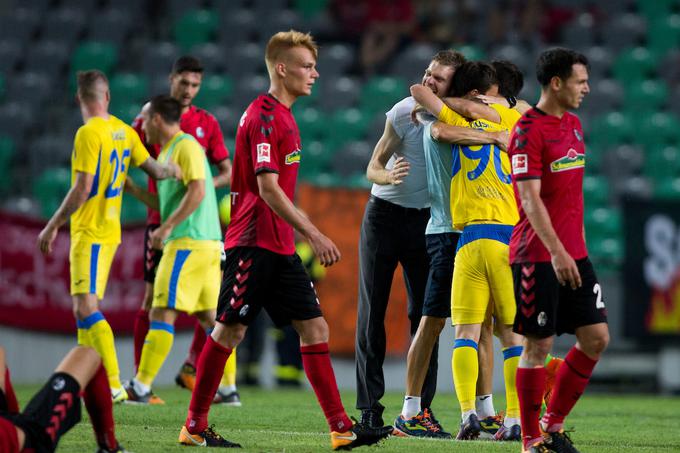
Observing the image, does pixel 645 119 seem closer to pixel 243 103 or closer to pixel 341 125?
pixel 341 125

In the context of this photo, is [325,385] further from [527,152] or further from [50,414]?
[50,414]

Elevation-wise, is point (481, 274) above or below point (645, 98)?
below

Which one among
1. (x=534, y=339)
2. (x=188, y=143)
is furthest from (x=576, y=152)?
(x=188, y=143)

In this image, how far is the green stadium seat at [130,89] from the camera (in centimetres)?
1419

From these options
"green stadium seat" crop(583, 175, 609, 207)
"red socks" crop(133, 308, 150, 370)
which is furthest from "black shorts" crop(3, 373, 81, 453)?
"green stadium seat" crop(583, 175, 609, 207)

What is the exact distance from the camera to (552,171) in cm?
477

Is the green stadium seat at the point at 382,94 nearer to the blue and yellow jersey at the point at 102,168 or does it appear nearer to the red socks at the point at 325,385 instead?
the blue and yellow jersey at the point at 102,168

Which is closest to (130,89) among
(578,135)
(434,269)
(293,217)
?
(434,269)

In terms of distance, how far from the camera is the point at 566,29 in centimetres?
1475

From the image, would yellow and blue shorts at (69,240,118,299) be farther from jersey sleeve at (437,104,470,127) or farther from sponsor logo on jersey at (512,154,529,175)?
sponsor logo on jersey at (512,154,529,175)

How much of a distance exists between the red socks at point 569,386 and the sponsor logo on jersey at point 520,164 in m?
0.83

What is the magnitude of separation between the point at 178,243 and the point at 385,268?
196 cm

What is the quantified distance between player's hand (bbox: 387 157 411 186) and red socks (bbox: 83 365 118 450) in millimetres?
2370

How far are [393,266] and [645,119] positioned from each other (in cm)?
841
